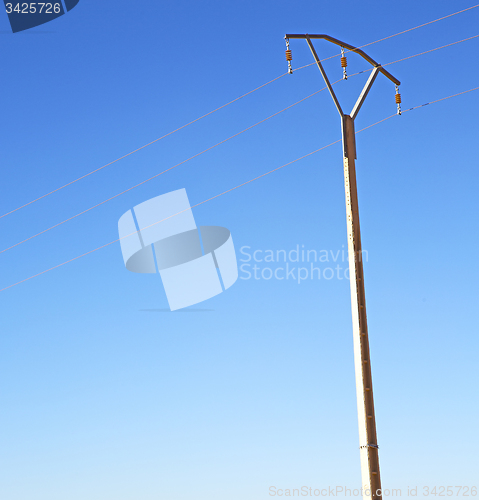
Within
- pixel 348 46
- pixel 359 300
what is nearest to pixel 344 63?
pixel 348 46

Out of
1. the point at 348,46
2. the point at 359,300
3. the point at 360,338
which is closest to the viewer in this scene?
the point at 360,338

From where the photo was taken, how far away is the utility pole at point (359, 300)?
A: 1255 centimetres

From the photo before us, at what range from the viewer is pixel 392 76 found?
17703 millimetres

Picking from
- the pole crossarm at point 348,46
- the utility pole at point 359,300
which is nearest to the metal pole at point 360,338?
the utility pole at point 359,300

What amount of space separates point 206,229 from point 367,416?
53.3 feet

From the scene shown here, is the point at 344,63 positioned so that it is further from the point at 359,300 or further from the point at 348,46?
the point at 359,300

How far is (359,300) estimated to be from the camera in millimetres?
13773

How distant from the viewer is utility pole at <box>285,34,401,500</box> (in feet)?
41.2

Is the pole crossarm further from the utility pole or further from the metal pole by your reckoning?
the metal pole

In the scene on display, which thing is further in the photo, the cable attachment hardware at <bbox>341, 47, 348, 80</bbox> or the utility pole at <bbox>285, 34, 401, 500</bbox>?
the cable attachment hardware at <bbox>341, 47, 348, 80</bbox>

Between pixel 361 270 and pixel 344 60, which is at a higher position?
pixel 344 60

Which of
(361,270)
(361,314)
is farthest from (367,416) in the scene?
(361,270)

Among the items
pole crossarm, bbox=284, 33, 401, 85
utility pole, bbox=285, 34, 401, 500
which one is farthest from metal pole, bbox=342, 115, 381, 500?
pole crossarm, bbox=284, 33, 401, 85

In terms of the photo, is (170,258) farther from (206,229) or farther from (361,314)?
(361,314)
